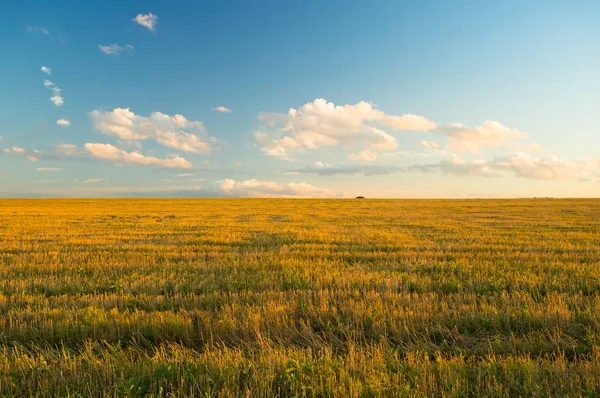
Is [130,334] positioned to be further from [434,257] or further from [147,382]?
[434,257]

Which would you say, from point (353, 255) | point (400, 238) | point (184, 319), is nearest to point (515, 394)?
point (184, 319)

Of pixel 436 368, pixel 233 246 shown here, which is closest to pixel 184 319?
pixel 436 368

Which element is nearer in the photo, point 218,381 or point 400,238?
point 218,381

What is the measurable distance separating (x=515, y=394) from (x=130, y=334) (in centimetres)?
539

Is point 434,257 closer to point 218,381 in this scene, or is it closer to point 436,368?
point 436,368

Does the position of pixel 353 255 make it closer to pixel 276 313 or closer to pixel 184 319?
pixel 276 313

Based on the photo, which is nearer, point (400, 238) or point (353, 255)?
point (353, 255)

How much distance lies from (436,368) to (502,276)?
5.98 m

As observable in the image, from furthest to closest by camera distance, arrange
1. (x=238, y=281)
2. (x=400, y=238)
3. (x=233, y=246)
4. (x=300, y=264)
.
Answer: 1. (x=400, y=238)
2. (x=233, y=246)
3. (x=300, y=264)
4. (x=238, y=281)

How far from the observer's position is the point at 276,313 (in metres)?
5.93

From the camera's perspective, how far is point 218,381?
384 centimetres

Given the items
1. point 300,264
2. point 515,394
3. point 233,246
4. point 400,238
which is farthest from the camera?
point 400,238

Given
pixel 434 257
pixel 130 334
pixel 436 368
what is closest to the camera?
pixel 436 368

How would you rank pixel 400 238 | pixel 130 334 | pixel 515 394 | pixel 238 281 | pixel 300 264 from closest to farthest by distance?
pixel 515 394 < pixel 130 334 < pixel 238 281 < pixel 300 264 < pixel 400 238
